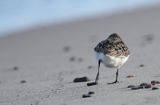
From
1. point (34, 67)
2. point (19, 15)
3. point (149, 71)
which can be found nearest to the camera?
point (149, 71)

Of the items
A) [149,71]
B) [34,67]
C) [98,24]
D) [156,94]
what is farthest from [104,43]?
[98,24]

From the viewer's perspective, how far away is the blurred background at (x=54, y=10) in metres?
27.7

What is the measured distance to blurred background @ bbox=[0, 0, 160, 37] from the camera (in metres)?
27.7

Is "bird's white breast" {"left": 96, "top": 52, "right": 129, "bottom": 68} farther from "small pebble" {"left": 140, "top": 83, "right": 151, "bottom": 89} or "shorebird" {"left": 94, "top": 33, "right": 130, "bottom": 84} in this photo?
"small pebble" {"left": 140, "top": 83, "right": 151, "bottom": 89}

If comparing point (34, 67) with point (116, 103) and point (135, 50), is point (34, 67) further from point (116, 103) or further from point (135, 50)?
point (116, 103)

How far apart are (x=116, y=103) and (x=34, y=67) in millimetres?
7314

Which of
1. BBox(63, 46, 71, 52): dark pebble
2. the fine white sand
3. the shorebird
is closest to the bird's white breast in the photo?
the shorebird

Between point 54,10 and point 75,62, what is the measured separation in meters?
12.1

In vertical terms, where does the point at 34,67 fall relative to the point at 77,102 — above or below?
above

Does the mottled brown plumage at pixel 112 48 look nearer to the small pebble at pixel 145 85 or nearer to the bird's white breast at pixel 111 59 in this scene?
the bird's white breast at pixel 111 59

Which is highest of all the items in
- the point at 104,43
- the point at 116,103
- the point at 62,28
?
the point at 62,28

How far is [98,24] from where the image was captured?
25.6 m

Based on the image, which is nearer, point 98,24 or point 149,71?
point 149,71

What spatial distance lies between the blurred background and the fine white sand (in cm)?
99
